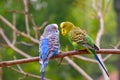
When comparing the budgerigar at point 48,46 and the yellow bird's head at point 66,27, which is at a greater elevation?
the yellow bird's head at point 66,27

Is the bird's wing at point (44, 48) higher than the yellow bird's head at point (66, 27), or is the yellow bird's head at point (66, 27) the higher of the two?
the yellow bird's head at point (66, 27)

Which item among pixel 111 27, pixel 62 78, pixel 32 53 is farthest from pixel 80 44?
pixel 111 27

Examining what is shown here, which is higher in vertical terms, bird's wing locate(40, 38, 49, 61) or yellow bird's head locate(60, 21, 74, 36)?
yellow bird's head locate(60, 21, 74, 36)

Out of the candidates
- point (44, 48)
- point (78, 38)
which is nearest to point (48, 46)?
point (44, 48)

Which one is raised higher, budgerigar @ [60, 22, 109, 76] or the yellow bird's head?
the yellow bird's head

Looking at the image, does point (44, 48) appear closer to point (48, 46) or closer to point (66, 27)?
point (48, 46)

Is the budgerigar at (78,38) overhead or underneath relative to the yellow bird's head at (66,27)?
underneath

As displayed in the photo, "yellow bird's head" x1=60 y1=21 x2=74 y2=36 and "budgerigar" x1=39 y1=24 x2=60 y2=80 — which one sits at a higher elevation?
"yellow bird's head" x1=60 y1=21 x2=74 y2=36

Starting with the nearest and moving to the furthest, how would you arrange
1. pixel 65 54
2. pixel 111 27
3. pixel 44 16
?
pixel 65 54 < pixel 44 16 < pixel 111 27

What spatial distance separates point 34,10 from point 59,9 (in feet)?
1.37

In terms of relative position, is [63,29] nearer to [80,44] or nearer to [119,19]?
[80,44]

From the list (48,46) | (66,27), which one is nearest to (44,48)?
(48,46)

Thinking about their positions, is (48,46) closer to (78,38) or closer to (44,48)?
(44,48)

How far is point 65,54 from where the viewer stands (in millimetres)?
2098
